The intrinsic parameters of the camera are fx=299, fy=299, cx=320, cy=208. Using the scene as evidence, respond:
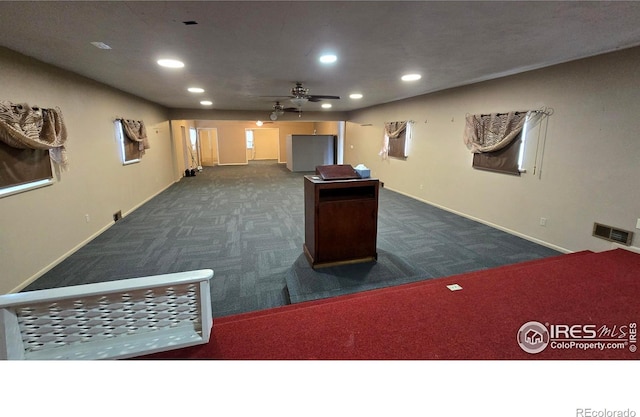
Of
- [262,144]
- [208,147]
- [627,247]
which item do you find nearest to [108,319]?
[627,247]

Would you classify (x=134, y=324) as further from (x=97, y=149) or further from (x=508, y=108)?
(x=508, y=108)

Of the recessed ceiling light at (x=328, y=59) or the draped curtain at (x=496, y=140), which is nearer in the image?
the recessed ceiling light at (x=328, y=59)

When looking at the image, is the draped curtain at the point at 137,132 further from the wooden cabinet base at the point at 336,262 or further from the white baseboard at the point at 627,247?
the white baseboard at the point at 627,247

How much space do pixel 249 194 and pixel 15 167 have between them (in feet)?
14.8

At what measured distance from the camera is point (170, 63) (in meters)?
3.29

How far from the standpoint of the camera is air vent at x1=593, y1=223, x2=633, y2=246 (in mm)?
2975

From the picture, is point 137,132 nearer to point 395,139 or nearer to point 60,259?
point 60,259

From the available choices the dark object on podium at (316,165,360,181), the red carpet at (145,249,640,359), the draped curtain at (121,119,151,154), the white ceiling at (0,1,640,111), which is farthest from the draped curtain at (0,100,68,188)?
the dark object on podium at (316,165,360,181)

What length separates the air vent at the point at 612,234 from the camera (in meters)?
2.97

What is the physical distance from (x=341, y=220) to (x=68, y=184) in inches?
132

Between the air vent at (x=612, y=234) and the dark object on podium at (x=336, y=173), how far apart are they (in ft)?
8.64

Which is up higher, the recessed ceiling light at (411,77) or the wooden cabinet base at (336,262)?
the recessed ceiling light at (411,77)

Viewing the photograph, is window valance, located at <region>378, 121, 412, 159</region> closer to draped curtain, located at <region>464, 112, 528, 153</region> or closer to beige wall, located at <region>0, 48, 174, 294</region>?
draped curtain, located at <region>464, 112, 528, 153</region>

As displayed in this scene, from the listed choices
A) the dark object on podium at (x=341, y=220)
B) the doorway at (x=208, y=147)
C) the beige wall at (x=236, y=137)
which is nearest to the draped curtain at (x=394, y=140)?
the dark object on podium at (x=341, y=220)
